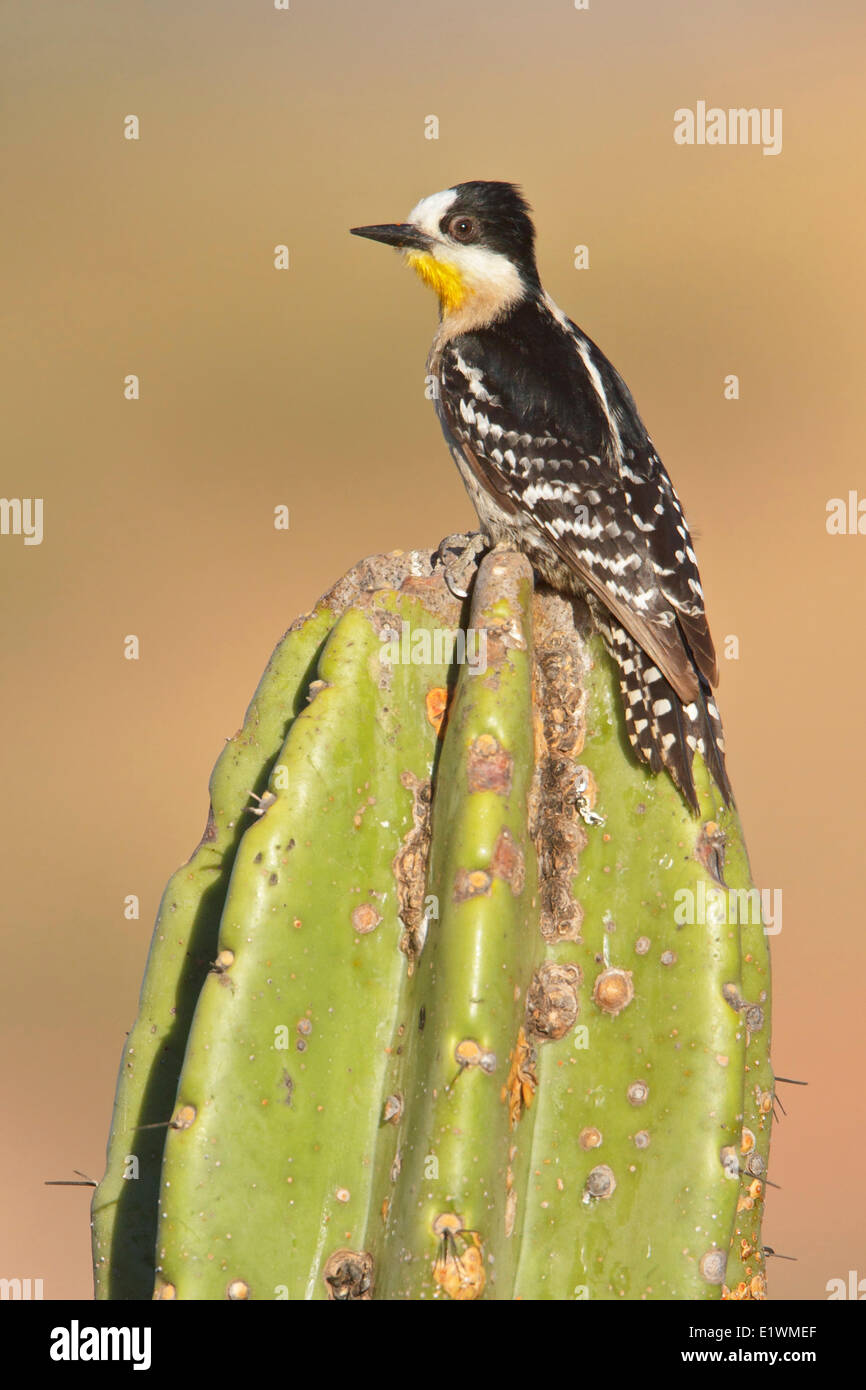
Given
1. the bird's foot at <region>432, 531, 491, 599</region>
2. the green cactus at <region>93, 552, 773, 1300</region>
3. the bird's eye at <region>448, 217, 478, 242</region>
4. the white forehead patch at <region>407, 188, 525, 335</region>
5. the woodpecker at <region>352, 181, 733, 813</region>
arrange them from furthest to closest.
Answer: the bird's eye at <region>448, 217, 478, 242</region> < the white forehead patch at <region>407, 188, 525, 335</region> < the woodpecker at <region>352, 181, 733, 813</region> < the bird's foot at <region>432, 531, 491, 599</region> < the green cactus at <region>93, 552, 773, 1300</region>

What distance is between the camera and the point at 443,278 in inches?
226

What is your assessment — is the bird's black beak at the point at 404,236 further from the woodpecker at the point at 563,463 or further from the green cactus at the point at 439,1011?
the green cactus at the point at 439,1011

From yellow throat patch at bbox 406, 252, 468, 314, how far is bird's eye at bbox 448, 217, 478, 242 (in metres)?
0.13

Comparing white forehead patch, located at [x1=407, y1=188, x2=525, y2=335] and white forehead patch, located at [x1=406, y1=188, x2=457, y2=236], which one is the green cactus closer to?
white forehead patch, located at [x1=407, y1=188, x2=525, y2=335]

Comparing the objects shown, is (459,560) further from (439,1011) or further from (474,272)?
(474,272)

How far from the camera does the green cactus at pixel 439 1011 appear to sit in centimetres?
298

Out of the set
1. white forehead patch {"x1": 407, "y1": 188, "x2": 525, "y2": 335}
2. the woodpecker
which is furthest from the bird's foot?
white forehead patch {"x1": 407, "y1": 188, "x2": 525, "y2": 335}

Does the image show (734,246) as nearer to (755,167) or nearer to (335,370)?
(755,167)

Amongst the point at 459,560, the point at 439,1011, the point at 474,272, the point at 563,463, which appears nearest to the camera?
the point at 439,1011

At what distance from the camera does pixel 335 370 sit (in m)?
16.0

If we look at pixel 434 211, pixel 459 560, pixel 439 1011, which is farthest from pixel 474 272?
pixel 439 1011

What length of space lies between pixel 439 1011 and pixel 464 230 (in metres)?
3.91

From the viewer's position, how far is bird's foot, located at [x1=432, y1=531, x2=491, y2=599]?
146 inches

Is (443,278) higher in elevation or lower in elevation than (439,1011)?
higher
